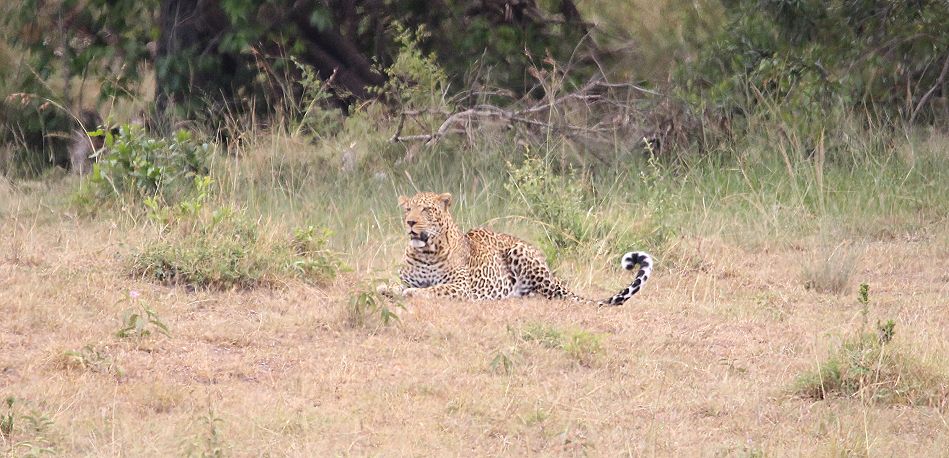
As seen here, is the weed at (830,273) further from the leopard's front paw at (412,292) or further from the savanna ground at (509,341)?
the leopard's front paw at (412,292)

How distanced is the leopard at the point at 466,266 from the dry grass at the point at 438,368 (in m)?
0.16

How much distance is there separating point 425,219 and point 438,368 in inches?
61.7

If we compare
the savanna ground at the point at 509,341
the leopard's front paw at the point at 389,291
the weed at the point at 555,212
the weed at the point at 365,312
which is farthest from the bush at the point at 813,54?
the weed at the point at 365,312

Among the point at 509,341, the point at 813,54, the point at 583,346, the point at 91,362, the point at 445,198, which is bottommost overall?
the point at 91,362

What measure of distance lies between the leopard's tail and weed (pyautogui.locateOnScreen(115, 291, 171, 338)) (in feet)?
7.84

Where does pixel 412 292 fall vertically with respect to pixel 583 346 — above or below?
below

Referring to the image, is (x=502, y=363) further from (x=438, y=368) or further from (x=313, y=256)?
(x=313, y=256)

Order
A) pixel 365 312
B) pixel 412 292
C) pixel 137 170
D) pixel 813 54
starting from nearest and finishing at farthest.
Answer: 1. pixel 365 312
2. pixel 412 292
3. pixel 137 170
4. pixel 813 54

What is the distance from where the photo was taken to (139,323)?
6512mm

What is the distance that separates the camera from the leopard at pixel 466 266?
7691mm

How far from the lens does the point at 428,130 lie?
38.6ft

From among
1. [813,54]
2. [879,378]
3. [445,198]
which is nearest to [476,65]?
[813,54]

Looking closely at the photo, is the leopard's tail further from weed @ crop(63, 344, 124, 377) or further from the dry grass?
weed @ crop(63, 344, 124, 377)

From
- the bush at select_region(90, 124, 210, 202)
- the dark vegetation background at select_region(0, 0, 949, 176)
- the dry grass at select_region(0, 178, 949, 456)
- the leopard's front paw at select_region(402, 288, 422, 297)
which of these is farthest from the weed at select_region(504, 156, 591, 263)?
the bush at select_region(90, 124, 210, 202)
